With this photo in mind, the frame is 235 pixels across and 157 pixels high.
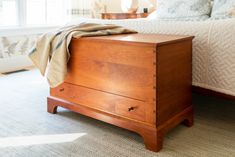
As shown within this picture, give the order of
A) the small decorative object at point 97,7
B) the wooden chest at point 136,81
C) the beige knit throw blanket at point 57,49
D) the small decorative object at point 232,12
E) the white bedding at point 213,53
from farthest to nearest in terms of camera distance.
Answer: the small decorative object at point 97,7 < the small decorative object at point 232,12 < the beige knit throw blanket at point 57,49 < the white bedding at point 213,53 < the wooden chest at point 136,81

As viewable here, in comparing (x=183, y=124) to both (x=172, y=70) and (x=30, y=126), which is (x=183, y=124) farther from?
(x=30, y=126)

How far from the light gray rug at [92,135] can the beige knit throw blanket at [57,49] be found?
1.04 feet

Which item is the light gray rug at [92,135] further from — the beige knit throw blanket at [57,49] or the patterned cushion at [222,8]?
the patterned cushion at [222,8]

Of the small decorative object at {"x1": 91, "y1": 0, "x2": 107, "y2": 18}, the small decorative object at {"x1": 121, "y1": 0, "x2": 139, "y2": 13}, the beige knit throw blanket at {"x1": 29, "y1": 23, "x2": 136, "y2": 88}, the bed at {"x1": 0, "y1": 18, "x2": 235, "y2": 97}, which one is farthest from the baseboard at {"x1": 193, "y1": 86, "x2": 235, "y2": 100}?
the small decorative object at {"x1": 91, "y1": 0, "x2": 107, "y2": 18}

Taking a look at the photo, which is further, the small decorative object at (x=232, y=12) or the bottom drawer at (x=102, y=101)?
the small decorative object at (x=232, y=12)

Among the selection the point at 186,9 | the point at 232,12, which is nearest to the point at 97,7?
the point at 186,9

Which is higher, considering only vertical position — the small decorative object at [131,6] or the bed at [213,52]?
the small decorative object at [131,6]

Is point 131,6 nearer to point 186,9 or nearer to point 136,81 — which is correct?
point 186,9

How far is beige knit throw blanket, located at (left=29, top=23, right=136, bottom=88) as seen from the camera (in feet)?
5.70

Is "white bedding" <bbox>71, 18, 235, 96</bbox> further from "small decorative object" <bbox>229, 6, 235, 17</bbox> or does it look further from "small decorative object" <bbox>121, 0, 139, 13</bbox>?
"small decorative object" <bbox>121, 0, 139, 13</bbox>

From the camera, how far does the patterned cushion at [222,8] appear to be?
220cm

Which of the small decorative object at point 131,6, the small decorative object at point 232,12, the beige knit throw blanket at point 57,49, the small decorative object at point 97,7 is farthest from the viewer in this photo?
the small decorative object at point 97,7

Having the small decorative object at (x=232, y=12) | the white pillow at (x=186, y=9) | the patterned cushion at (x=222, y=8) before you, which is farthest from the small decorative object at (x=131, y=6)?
the small decorative object at (x=232, y=12)

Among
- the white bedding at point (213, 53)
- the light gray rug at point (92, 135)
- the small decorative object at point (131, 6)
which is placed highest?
the small decorative object at point (131, 6)
